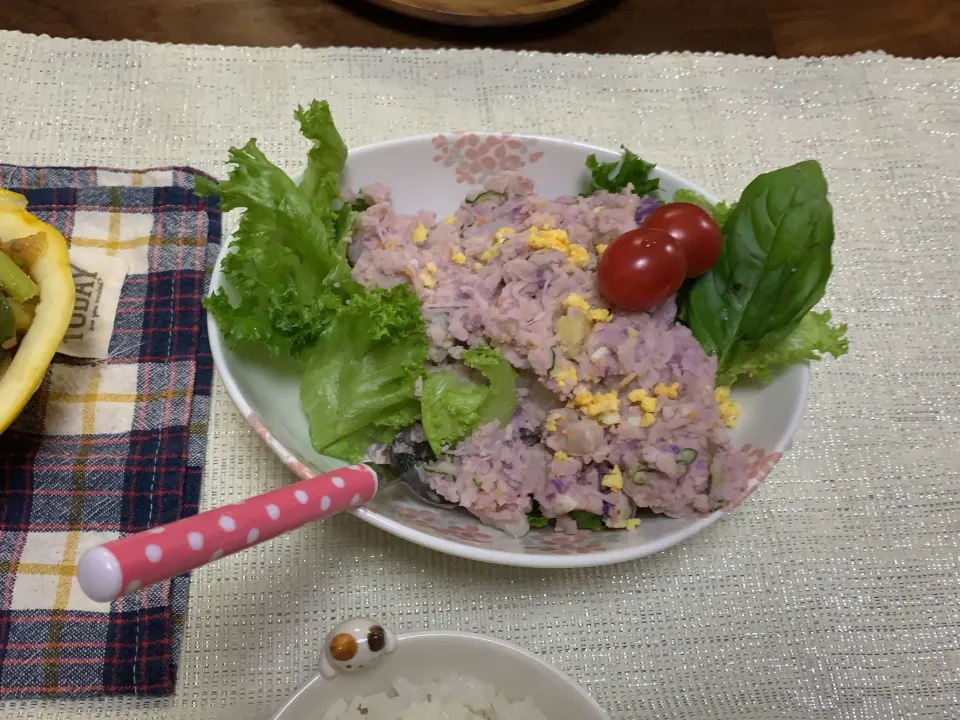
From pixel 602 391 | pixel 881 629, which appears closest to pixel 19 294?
pixel 602 391

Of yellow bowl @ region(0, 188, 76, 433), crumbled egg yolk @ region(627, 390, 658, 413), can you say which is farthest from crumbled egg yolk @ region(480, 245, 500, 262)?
yellow bowl @ region(0, 188, 76, 433)

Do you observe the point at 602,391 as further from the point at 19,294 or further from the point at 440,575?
the point at 19,294

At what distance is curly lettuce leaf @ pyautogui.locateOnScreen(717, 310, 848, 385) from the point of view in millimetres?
1282

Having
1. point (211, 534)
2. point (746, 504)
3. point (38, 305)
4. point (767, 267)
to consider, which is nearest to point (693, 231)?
point (767, 267)

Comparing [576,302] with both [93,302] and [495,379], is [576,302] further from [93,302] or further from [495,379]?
[93,302]

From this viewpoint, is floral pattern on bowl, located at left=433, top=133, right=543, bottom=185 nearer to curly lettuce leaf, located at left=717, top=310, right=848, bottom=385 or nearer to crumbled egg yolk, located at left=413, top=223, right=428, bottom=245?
crumbled egg yolk, located at left=413, top=223, right=428, bottom=245

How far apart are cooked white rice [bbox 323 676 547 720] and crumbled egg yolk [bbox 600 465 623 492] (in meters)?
0.34

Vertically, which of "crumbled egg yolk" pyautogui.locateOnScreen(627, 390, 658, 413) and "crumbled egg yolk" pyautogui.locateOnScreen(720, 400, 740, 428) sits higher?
"crumbled egg yolk" pyautogui.locateOnScreen(627, 390, 658, 413)

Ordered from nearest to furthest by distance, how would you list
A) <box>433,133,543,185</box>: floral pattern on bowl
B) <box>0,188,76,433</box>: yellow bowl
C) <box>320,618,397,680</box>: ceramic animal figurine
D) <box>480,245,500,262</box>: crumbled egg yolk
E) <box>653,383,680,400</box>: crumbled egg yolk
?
<box>320,618,397,680</box>: ceramic animal figurine → <box>0,188,76,433</box>: yellow bowl → <box>653,383,680,400</box>: crumbled egg yolk → <box>480,245,500,262</box>: crumbled egg yolk → <box>433,133,543,185</box>: floral pattern on bowl

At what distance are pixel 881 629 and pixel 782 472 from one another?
0.32m

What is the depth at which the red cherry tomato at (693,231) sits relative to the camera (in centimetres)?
126

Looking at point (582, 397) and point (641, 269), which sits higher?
point (641, 269)

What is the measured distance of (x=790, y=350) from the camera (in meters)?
1.28

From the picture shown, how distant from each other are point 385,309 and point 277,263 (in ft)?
0.68
